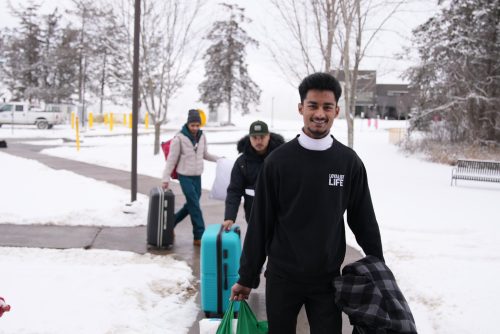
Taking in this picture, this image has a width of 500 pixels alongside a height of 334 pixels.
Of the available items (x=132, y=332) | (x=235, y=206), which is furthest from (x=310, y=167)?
(x=132, y=332)

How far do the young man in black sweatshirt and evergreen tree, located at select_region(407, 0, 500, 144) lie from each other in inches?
740

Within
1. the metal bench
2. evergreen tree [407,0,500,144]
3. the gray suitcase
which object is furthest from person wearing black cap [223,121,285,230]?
evergreen tree [407,0,500,144]

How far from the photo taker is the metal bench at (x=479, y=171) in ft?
42.3

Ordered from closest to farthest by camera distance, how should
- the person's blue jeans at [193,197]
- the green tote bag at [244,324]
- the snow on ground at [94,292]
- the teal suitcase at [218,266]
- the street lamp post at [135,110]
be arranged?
the green tote bag at [244,324] → the snow on ground at [94,292] → the teal suitcase at [218,266] → the person's blue jeans at [193,197] → the street lamp post at [135,110]

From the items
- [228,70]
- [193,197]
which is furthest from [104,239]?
[228,70]

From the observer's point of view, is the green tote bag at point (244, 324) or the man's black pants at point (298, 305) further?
the green tote bag at point (244, 324)

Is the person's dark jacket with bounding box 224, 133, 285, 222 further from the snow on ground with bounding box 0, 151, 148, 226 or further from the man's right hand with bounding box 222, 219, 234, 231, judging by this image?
the snow on ground with bounding box 0, 151, 148, 226

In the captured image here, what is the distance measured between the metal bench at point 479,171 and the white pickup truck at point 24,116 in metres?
30.0

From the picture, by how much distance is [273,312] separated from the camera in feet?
8.47

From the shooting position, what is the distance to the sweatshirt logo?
2.41 m

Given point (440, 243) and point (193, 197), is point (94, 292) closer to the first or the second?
point (193, 197)

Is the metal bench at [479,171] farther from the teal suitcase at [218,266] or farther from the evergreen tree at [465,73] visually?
the teal suitcase at [218,266]

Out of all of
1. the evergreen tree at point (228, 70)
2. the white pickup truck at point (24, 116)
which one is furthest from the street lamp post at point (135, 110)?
the evergreen tree at point (228, 70)

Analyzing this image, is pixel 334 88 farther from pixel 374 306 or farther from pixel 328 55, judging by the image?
pixel 328 55
